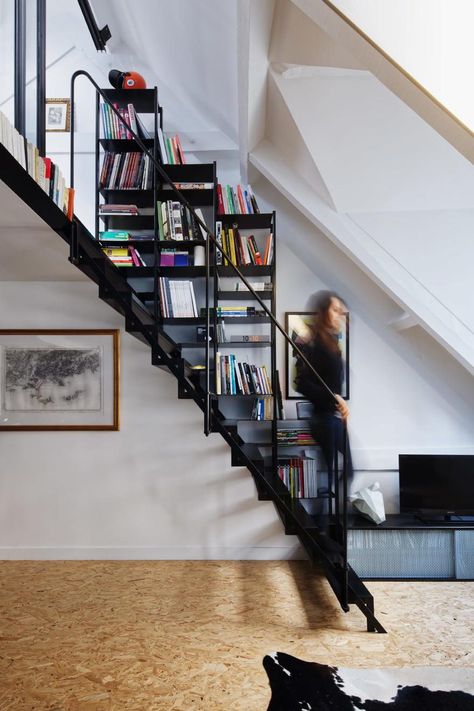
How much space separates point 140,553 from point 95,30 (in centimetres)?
399

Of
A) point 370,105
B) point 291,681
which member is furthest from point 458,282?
point 291,681

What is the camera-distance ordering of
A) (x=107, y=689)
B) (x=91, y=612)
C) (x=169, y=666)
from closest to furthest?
(x=107, y=689) → (x=169, y=666) → (x=91, y=612)

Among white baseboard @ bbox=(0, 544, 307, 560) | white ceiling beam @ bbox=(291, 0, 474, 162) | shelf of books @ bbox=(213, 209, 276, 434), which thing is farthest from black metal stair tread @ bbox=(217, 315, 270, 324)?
white ceiling beam @ bbox=(291, 0, 474, 162)

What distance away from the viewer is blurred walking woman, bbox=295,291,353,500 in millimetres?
3533

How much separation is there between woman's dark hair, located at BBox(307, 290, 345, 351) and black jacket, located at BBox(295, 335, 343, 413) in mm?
41

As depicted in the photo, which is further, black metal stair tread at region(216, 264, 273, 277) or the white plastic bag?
black metal stair tread at region(216, 264, 273, 277)

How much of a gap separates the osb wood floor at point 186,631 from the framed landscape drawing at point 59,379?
1109mm

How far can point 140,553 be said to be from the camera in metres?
3.85

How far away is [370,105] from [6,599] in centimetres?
363

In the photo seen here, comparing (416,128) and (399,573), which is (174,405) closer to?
(399,573)

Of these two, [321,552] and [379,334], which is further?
[379,334]

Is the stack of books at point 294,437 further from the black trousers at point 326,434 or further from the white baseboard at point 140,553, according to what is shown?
the white baseboard at point 140,553

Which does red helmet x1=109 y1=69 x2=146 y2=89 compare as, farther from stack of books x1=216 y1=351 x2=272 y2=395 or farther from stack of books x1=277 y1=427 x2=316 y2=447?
stack of books x1=277 y1=427 x2=316 y2=447

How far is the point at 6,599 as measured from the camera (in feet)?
10.2
